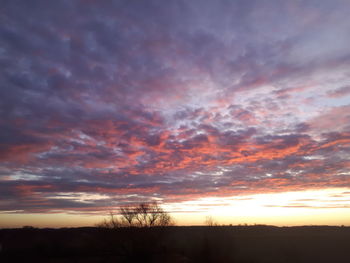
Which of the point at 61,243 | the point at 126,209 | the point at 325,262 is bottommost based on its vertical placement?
the point at 325,262

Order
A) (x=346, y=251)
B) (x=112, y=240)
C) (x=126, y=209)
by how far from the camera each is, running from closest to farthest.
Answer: (x=112, y=240)
(x=126, y=209)
(x=346, y=251)

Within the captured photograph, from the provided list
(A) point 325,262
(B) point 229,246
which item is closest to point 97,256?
(B) point 229,246

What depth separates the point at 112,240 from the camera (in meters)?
48.9

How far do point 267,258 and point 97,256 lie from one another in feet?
128

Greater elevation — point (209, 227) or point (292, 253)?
point (209, 227)

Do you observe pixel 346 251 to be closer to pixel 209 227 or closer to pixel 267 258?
pixel 267 258

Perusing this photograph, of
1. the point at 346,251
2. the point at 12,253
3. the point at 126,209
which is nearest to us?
the point at 12,253

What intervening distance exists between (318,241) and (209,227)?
34.3m

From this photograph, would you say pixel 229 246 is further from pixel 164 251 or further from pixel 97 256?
pixel 97 256

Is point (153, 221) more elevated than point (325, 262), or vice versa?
point (153, 221)

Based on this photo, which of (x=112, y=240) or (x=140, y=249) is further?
(x=112, y=240)

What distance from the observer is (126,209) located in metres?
57.3

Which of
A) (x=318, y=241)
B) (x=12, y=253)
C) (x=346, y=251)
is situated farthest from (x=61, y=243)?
(x=318, y=241)

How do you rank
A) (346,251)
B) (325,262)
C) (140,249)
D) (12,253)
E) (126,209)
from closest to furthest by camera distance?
(140,249) → (12,253) → (126,209) → (325,262) → (346,251)
